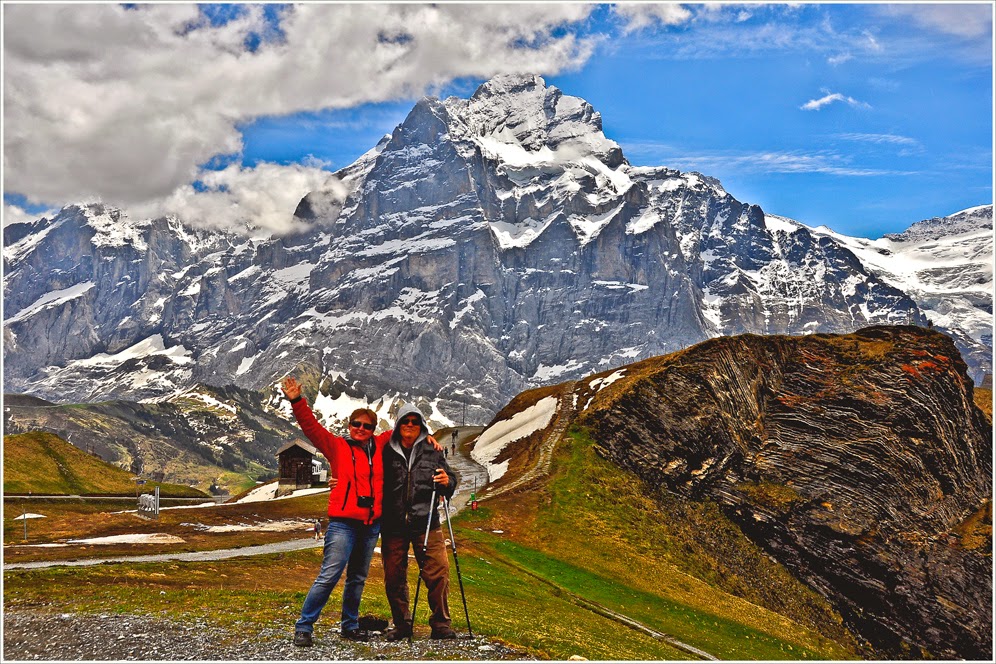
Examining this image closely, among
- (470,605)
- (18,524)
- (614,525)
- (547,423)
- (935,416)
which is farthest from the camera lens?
(547,423)

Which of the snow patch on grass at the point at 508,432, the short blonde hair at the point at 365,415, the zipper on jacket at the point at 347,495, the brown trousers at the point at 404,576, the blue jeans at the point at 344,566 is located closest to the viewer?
the blue jeans at the point at 344,566

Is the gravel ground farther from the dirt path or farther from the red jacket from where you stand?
the dirt path

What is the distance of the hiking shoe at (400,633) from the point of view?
747 inches

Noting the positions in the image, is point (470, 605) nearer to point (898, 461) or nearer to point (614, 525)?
point (614, 525)

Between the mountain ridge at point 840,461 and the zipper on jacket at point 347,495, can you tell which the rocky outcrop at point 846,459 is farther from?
the zipper on jacket at point 347,495

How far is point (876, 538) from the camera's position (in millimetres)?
72250

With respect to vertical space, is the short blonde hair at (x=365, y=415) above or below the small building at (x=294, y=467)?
above

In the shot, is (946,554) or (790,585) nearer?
(790,585)

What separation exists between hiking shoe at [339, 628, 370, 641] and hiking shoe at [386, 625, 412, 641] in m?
0.53

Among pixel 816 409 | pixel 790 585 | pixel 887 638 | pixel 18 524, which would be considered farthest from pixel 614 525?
pixel 18 524

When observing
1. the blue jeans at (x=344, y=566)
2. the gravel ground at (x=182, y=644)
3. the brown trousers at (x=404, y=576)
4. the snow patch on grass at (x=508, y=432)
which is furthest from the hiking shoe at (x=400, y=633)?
the snow patch on grass at (x=508, y=432)

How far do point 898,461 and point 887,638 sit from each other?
18.7 metres

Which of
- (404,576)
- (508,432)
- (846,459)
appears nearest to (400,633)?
(404,576)

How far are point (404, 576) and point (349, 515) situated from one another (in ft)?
7.28
